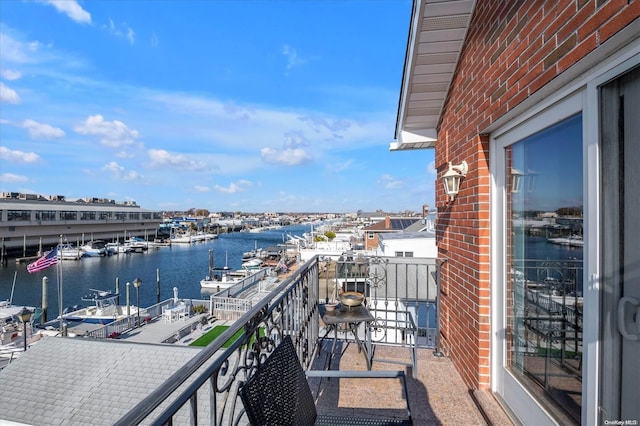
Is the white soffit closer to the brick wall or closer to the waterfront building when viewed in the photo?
the brick wall

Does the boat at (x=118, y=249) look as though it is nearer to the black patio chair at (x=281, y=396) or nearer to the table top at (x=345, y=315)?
the table top at (x=345, y=315)

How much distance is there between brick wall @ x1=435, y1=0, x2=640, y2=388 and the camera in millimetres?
1333

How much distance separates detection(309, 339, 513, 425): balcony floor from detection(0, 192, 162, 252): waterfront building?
162 feet

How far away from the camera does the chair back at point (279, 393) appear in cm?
Result: 121

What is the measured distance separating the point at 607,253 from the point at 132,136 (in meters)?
33.8

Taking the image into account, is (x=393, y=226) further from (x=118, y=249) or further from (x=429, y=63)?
(x=118, y=249)

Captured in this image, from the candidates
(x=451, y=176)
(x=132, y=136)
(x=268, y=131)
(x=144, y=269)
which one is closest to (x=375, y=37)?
(x=451, y=176)

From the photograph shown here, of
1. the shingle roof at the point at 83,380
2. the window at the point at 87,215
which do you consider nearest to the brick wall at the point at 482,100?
the shingle roof at the point at 83,380

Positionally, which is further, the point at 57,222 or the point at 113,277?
the point at 57,222

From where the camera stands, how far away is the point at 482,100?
7.77 feet

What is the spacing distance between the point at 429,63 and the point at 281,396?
9.94 ft

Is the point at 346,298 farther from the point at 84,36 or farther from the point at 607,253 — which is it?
the point at 84,36

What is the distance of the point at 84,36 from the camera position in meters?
11.1

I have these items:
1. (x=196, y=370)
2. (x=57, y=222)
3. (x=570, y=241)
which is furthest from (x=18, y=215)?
(x=570, y=241)
